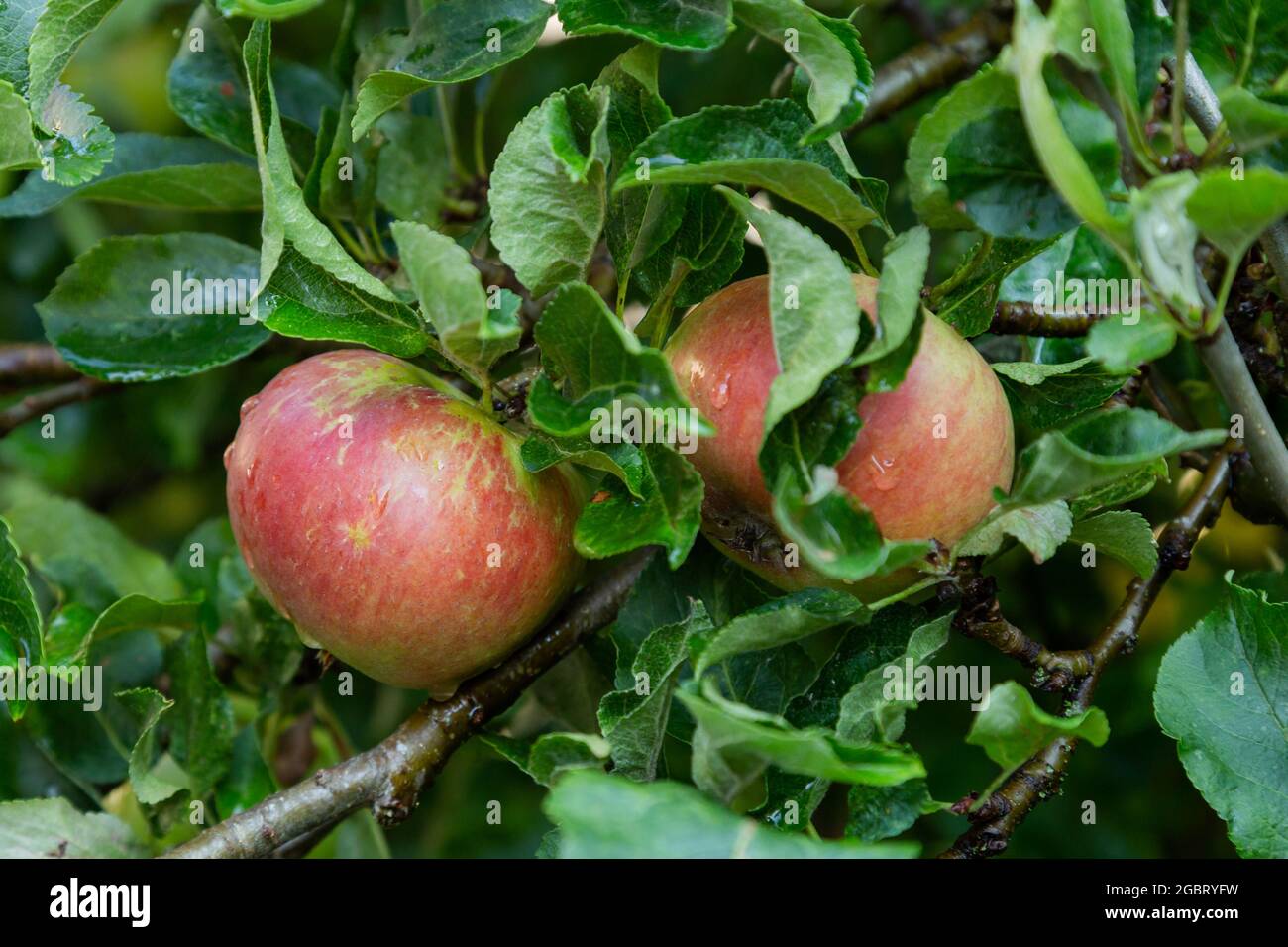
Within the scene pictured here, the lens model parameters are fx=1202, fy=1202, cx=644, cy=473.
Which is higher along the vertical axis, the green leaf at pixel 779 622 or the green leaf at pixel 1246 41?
the green leaf at pixel 1246 41

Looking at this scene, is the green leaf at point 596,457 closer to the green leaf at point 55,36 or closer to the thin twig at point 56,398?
the green leaf at point 55,36

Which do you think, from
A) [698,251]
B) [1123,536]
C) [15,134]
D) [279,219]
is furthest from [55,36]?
[1123,536]

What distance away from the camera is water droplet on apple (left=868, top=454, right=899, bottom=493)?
0.65 m

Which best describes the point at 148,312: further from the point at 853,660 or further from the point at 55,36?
the point at 853,660

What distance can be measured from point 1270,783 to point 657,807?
0.42 metres

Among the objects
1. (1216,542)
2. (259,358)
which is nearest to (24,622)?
(259,358)

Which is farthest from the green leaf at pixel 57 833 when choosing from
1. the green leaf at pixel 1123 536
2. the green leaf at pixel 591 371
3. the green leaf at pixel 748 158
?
the green leaf at pixel 1123 536

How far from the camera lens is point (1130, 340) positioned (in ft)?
1.81

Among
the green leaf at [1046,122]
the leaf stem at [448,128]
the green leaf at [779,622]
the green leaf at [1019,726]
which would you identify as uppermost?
the green leaf at [1046,122]

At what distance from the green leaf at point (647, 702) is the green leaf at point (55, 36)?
0.49m

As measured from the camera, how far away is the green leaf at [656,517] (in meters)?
0.63

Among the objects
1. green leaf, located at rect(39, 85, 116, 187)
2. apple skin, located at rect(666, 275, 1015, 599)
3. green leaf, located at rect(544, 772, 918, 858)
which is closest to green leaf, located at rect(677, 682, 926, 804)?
green leaf, located at rect(544, 772, 918, 858)

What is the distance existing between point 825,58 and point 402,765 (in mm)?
530

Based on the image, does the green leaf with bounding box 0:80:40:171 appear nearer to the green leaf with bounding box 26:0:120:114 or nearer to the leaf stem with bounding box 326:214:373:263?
the green leaf with bounding box 26:0:120:114
